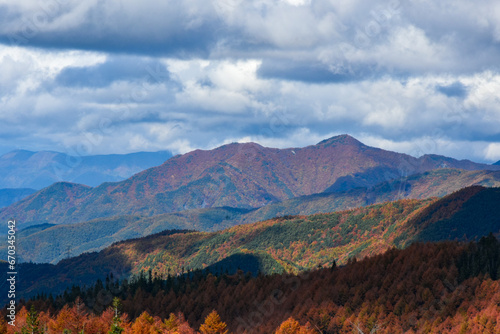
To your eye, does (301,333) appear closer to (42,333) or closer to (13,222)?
(42,333)

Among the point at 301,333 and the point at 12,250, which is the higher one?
the point at 12,250

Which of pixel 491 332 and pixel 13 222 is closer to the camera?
pixel 13 222

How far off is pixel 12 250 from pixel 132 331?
6811 cm

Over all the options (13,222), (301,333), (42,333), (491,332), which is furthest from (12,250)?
(491,332)

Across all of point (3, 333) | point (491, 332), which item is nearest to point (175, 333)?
point (3, 333)

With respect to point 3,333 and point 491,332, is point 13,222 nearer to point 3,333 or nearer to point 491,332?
point 3,333

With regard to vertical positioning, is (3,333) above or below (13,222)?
below

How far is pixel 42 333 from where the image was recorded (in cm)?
19362

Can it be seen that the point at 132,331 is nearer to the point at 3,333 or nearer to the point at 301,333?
the point at 3,333

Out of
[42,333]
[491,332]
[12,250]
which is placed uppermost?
[12,250]

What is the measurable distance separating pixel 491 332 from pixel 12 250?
143 meters

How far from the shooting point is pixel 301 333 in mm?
199125

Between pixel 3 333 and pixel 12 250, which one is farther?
pixel 3 333

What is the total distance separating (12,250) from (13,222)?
729 cm
